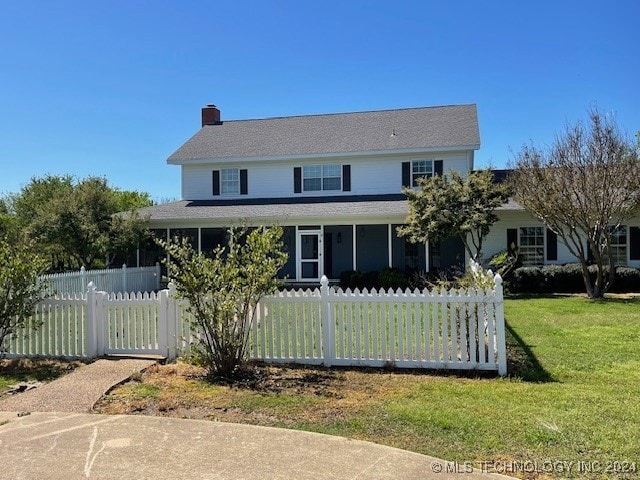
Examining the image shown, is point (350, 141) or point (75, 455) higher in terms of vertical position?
point (350, 141)

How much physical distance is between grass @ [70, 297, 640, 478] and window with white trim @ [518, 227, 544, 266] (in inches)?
472

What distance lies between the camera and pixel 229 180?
23672mm

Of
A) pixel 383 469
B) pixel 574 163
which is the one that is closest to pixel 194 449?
pixel 383 469

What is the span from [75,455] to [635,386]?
633 centimetres

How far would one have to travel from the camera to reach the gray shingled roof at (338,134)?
22.0 m

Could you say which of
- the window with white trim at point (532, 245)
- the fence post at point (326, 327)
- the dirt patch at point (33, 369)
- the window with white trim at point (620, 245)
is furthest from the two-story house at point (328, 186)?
the dirt patch at point (33, 369)

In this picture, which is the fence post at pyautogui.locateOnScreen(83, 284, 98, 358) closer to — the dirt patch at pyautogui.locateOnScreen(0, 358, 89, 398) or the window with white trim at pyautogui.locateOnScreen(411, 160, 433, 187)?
the dirt patch at pyautogui.locateOnScreen(0, 358, 89, 398)

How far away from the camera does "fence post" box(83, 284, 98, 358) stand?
7918 mm

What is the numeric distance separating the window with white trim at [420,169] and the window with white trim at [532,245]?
15.5 feet

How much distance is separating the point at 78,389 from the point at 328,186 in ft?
57.7

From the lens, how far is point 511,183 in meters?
17.5

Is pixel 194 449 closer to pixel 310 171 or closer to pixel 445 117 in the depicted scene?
pixel 310 171

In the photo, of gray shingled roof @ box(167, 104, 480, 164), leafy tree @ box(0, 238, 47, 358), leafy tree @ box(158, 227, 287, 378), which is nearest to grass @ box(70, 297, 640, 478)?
leafy tree @ box(158, 227, 287, 378)

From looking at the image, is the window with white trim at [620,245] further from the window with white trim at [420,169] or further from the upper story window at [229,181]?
the upper story window at [229,181]
